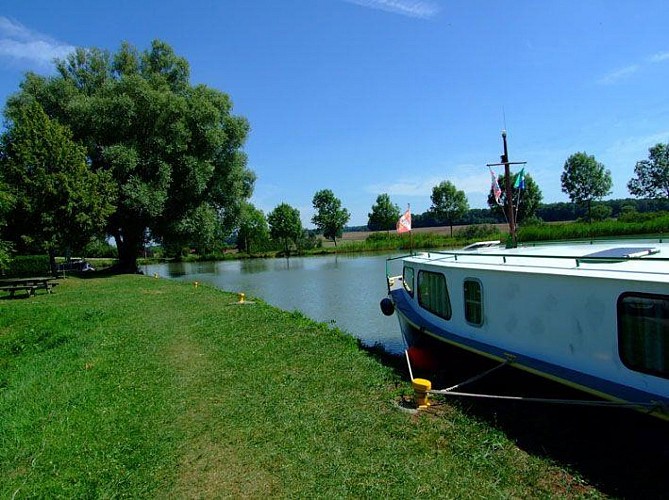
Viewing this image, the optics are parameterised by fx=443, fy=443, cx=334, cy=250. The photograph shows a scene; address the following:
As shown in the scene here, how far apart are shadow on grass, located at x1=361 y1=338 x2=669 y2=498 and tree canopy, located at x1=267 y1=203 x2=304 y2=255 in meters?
66.5

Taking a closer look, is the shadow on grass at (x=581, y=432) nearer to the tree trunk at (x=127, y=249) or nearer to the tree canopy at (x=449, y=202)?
the tree trunk at (x=127, y=249)

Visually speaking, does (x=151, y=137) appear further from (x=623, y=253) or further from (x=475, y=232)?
(x=475, y=232)

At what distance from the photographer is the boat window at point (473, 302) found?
742 centimetres

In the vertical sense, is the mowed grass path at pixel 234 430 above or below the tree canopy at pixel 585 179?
below

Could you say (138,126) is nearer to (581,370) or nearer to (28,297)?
(28,297)

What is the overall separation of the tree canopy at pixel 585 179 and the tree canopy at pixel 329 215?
3650 centimetres

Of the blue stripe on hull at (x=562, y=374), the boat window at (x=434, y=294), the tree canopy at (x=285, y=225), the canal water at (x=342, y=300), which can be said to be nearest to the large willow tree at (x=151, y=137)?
the canal water at (x=342, y=300)

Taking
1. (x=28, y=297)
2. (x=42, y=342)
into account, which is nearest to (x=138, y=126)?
(x=28, y=297)

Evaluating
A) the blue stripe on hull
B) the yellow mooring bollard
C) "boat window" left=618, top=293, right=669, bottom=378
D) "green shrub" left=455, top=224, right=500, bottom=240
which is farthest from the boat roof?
"green shrub" left=455, top=224, right=500, bottom=240

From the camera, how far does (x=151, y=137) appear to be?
3069 centimetres

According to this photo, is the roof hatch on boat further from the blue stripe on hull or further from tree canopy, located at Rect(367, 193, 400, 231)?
tree canopy, located at Rect(367, 193, 400, 231)

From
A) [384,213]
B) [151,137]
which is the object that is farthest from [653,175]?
[151,137]

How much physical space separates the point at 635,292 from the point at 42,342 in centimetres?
1279

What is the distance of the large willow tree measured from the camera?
2933 cm
